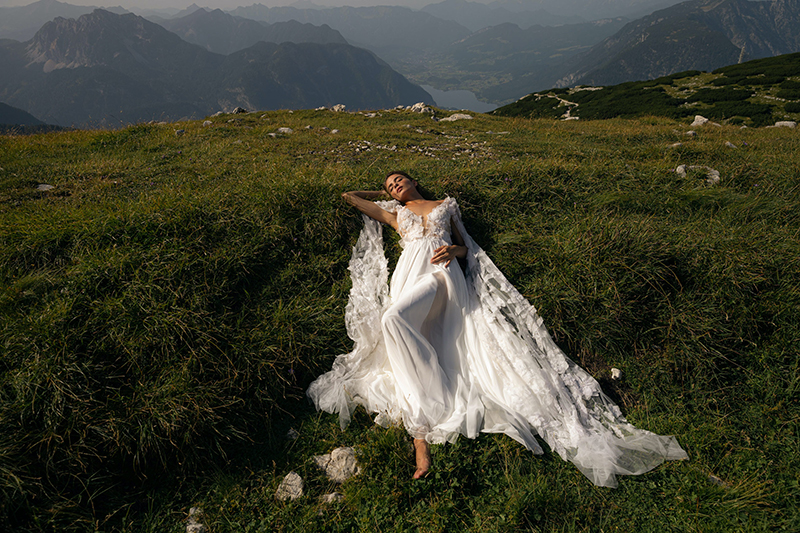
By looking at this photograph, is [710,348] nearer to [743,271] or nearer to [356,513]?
[743,271]

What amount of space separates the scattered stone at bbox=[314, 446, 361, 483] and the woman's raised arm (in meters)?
3.55

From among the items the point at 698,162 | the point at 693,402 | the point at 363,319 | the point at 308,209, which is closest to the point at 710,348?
the point at 693,402

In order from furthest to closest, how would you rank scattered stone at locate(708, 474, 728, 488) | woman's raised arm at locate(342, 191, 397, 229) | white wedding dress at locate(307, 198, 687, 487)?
woman's raised arm at locate(342, 191, 397, 229)
white wedding dress at locate(307, 198, 687, 487)
scattered stone at locate(708, 474, 728, 488)

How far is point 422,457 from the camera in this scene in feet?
12.3

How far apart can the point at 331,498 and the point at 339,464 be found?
1.15ft

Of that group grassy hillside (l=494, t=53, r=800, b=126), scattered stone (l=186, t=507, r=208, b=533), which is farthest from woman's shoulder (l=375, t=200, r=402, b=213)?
grassy hillside (l=494, t=53, r=800, b=126)

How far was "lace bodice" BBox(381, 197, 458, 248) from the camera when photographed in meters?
5.66

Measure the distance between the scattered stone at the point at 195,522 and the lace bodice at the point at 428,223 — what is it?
4125 mm

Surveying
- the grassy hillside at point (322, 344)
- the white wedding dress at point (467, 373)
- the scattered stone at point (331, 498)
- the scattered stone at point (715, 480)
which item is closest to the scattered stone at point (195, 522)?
the grassy hillside at point (322, 344)

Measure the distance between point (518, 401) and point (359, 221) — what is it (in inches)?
153

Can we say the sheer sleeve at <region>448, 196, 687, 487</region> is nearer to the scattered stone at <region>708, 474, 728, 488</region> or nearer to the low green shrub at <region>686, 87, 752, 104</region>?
the scattered stone at <region>708, 474, 728, 488</region>

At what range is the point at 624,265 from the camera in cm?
522

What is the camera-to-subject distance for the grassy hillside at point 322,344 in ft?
11.1

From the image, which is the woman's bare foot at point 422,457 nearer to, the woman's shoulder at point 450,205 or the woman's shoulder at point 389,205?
the woman's shoulder at point 450,205
